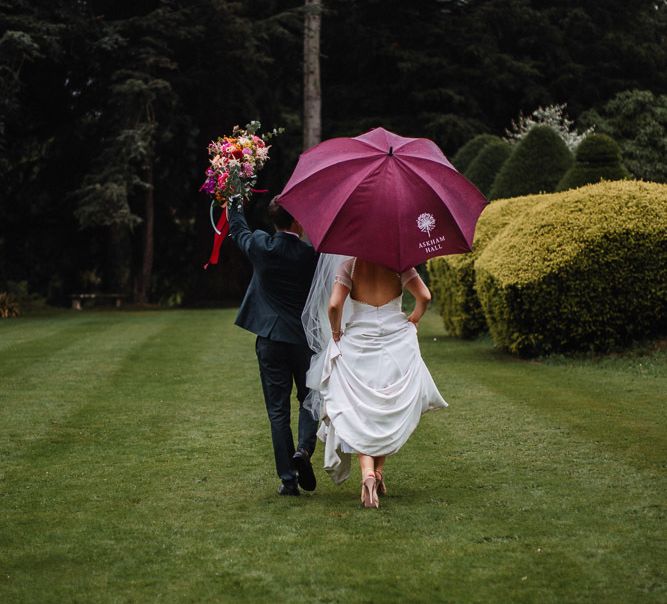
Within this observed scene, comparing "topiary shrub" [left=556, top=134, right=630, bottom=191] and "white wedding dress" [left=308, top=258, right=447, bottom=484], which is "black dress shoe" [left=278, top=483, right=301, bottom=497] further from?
"topiary shrub" [left=556, top=134, right=630, bottom=191]

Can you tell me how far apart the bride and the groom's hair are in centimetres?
32

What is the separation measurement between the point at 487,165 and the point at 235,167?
17.8m

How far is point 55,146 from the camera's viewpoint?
3120 cm

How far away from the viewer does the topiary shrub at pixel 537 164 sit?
20391mm

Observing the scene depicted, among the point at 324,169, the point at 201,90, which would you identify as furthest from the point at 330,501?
the point at 201,90

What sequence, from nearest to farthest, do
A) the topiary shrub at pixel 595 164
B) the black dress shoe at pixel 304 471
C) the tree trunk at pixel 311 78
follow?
the black dress shoe at pixel 304 471, the topiary shrub at pixel 595 164, the tree trunk at pixel 311 78

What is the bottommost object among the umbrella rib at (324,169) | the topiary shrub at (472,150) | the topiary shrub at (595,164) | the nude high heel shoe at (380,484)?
the nude high heel shoe at (380,484)

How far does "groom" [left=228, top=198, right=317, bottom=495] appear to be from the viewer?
7.16 m

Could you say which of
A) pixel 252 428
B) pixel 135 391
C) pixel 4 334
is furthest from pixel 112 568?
pixel 4 334

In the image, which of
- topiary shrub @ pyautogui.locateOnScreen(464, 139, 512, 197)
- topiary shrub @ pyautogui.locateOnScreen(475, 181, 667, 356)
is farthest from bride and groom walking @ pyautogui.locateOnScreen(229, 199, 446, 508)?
topiary shrub @ pyautogui.locateOnScreen(464, 139, 512, 197)

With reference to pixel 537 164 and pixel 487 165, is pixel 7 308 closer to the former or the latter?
pixel 487 165

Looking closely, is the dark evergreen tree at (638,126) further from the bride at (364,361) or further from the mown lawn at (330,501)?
the bride at (364,361)

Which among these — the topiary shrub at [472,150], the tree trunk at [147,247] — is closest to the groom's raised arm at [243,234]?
the topiary shrub at [472,150]

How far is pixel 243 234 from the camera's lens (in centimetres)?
730
